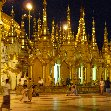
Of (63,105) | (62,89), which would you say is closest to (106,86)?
(62,89)

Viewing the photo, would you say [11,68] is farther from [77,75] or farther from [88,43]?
[88,43]

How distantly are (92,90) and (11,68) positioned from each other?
6.96 metres

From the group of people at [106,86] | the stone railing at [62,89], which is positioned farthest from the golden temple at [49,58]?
the group of people at [106,86]

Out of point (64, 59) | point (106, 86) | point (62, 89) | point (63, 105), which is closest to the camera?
point (63, 105)

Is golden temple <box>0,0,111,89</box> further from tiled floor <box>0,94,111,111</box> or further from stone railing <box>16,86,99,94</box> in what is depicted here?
tiled floor <box>0,94,111,111</box>

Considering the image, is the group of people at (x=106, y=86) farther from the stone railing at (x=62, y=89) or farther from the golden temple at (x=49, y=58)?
the golden temple at (x=49, y=58)

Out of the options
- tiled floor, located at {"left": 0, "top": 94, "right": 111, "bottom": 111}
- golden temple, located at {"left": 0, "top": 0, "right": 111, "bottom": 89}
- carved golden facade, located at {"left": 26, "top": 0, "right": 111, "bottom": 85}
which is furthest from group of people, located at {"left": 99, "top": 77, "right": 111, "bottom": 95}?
tiled floor, located at {"left": 0, "top": 94, "right": 111, "bottom": 111}

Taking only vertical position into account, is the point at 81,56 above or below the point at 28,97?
above

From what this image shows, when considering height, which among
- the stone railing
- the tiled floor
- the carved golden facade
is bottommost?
the tiled floor

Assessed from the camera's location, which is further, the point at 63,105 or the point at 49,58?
the point at 49,58

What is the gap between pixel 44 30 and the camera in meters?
43.1

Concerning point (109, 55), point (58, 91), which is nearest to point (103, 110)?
point (58, 91)

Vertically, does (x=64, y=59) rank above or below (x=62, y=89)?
above

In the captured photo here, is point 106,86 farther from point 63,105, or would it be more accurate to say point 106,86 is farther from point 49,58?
point 63,105
